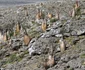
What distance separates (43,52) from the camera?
1395cm

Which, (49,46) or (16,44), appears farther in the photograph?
(16,44)

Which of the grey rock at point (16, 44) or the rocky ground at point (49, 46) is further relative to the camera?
the grey rock at point (16, 44)

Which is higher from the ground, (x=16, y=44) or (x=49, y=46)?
(x=49, y=46)

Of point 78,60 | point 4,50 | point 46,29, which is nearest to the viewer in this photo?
point 78,60

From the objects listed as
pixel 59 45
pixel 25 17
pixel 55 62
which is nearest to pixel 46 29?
pixel 59 45

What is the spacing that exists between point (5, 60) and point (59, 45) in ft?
7.44

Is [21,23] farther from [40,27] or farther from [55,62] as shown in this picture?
[55,62]

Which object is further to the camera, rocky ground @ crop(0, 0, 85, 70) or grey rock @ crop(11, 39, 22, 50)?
grey rock @ crop(11, 39, 22, 50)

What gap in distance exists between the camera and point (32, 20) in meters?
19.7

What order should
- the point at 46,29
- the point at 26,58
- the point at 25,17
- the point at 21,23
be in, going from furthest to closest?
the point at 25,17 < the point at 21,23 < the point at 46,29 < the point at 26,58

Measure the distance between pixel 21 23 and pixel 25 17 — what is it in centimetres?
144

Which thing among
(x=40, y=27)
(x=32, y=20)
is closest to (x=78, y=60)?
(x=40, y=27)

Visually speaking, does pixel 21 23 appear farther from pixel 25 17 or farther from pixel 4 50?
pixel 4 50

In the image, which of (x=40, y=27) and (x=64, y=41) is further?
(x=40, y=27)
